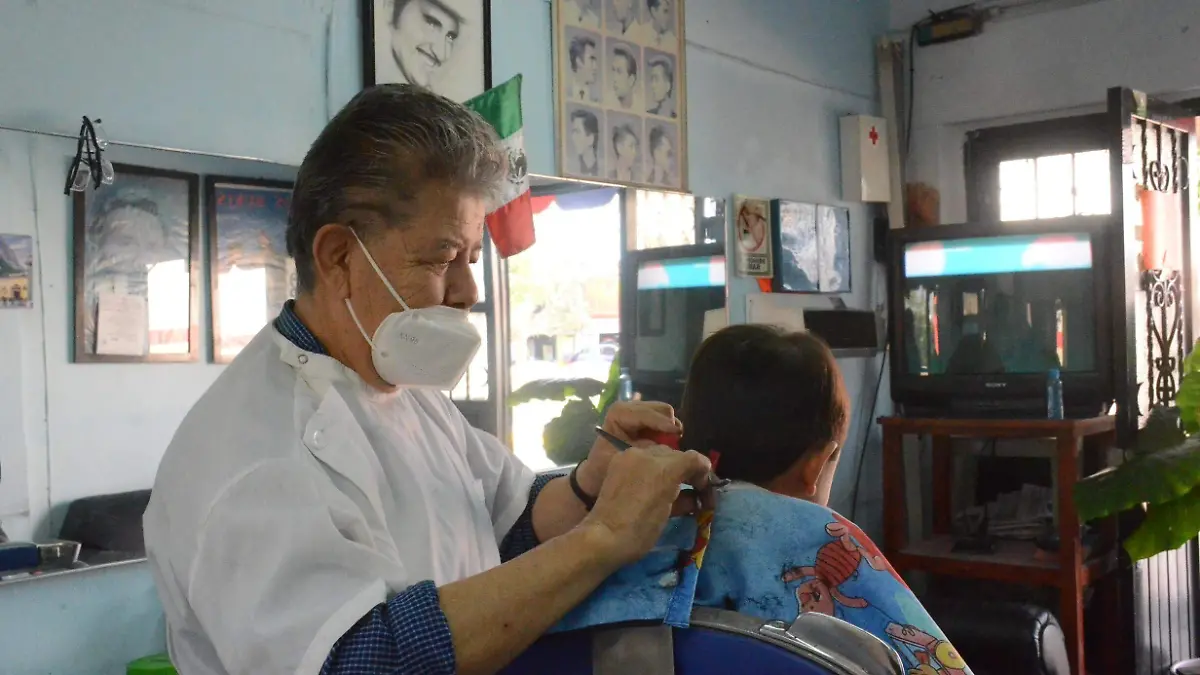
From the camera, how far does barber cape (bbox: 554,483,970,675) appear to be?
1070mm

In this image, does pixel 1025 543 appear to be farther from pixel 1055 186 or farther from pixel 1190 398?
pixel 1055 186

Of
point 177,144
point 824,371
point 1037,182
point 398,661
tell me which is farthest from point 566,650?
point 1037,182

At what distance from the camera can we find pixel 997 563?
10.5 feet

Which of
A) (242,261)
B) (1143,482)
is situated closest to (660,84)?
(242,261)

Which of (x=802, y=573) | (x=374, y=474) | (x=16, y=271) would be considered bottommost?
(x=802, y=573)

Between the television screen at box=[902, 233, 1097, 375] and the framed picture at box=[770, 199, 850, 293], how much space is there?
0.81ft

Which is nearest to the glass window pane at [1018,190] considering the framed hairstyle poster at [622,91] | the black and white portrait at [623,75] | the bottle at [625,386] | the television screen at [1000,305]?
the television screen at [1000,305]

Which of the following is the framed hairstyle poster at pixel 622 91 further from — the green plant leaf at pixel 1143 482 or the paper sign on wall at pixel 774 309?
the green plant leaf at pixel 1143 482

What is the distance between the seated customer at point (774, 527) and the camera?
39.6 inches

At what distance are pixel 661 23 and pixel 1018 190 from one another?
69.6 inches

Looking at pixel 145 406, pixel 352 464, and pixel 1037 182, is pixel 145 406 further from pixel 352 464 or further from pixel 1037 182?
pixel 1037 182

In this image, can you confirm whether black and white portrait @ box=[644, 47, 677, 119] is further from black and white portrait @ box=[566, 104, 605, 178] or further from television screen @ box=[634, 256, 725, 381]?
television screen @ box=[634, 256, 725, 381]

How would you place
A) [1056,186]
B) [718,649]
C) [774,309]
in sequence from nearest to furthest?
1. [718,649]
2. [774,309]
3. [1056,186]

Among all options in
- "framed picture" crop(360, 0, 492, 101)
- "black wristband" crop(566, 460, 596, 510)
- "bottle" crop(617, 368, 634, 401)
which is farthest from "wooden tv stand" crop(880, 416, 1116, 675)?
"black wristband" crop(566, 460, 596, 510)
